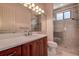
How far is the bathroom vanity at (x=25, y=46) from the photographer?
3.93 feet

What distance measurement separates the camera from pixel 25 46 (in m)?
1.35

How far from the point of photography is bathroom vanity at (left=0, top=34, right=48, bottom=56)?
1198mm

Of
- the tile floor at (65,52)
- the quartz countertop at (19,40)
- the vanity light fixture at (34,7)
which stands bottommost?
the tile floor at (65,52)

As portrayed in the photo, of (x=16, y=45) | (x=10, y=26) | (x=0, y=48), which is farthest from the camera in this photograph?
(x=10, y=26)

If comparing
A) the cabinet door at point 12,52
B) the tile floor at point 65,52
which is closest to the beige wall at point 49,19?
the tile floor at point 65,52

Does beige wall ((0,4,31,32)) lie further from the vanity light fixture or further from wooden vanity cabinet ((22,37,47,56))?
wooden vanity cabinet ((22,37,47,56))

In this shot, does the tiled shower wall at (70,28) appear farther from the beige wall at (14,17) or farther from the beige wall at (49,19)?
the beige wall at (14,17)

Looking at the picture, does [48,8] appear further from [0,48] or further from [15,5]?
[0,48]

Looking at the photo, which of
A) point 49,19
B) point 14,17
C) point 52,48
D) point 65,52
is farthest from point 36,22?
point 65,52

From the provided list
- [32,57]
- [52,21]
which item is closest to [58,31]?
[52,21]

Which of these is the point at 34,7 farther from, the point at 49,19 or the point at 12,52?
the point at 12,52

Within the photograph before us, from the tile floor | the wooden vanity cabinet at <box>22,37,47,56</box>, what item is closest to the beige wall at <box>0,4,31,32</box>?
the wooden vanity cabinet at <box>22,37,47,56</box>

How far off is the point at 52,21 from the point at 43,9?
200mm

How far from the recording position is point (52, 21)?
4.93ft
